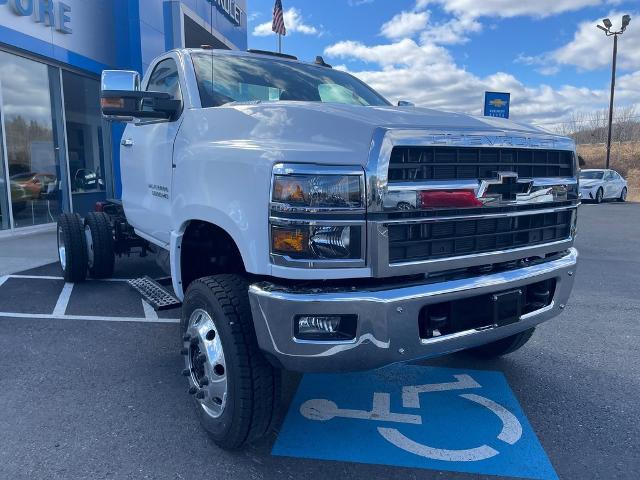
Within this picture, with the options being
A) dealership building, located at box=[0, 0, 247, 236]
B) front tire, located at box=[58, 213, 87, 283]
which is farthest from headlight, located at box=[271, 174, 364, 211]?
dealership building, located at box=[0, 0, 247, 236]

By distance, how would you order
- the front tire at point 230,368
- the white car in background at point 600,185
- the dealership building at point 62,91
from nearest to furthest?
1. the front tire at point 230,368
2. the dealership building at point 62,91
3. the white car in background at point 600,185

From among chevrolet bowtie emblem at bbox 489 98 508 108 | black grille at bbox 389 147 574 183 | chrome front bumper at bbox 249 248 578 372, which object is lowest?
chrome front bumper at bbox 249 248 578 372

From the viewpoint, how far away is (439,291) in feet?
7.86

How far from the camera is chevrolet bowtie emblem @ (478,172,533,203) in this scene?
8.43 ft

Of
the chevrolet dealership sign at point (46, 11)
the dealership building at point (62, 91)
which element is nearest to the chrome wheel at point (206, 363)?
the dealership building at point (62, 91)

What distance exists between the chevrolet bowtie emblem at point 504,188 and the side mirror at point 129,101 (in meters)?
2.04

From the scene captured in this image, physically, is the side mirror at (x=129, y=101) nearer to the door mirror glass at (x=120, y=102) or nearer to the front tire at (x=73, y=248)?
the door mirror glass at (x=120, y=102)

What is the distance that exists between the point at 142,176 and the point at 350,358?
2.74 metres

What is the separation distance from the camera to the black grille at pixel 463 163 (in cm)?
235

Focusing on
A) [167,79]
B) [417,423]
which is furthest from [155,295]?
[417,423]

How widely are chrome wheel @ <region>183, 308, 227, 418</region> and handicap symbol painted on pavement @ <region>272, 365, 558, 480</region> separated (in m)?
0.44

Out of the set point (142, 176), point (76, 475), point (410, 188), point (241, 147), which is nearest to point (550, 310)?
point (410, 188)

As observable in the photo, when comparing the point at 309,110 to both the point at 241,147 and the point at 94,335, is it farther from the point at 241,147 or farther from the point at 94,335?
the point at 94,335

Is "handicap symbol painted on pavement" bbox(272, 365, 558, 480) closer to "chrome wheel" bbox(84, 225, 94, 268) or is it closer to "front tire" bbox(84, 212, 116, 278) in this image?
"front tire" bbox(84, 212, 116, 278)
